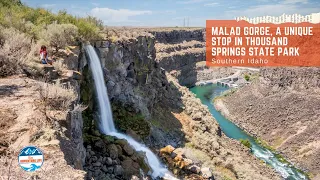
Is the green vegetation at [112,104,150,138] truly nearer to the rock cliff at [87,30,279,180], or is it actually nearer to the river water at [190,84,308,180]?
the rock cliff at [87,30,279,180]

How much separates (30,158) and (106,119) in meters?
15.3

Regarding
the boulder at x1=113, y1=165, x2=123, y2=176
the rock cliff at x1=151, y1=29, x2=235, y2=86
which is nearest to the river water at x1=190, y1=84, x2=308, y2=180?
the rock cliff at x1=151, y1=29, x2=235, y2=86

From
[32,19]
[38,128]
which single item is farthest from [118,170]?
[32,19]

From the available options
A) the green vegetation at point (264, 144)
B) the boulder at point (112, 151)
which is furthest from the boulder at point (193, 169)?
the green vegetation at point (264, 144)

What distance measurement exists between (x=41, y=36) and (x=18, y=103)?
396 inches

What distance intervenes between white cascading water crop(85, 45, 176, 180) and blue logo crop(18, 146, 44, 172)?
13599 millimetres

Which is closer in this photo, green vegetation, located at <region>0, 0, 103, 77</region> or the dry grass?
green vegetation, located at <region>0, 0, 103, 77</region>

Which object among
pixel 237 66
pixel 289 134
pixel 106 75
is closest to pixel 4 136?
pixel 106 75

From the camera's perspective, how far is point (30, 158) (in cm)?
669

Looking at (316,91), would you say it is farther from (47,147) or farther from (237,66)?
(237,66)

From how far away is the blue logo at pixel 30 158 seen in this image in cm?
661

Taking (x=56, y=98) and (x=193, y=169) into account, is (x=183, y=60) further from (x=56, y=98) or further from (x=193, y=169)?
(x=56, y=98)

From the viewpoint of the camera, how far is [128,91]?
94.7ft

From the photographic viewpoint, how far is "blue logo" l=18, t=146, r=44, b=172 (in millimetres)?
6605
